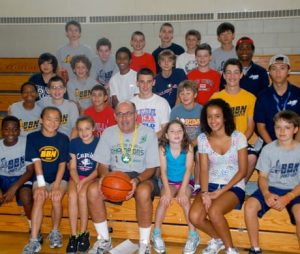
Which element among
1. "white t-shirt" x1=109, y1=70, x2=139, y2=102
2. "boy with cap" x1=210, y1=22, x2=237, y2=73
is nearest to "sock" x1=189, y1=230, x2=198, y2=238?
"white t-shirt" x1=109, y1=70, x2=139, y2=102

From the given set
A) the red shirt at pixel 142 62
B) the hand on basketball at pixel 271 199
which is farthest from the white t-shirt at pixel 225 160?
the red shirt at pixel 142 62

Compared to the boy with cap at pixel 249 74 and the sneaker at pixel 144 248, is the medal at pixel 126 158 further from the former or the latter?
the boy with cap at pixel 249 74

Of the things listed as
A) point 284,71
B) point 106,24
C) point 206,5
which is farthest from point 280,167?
point 106,24

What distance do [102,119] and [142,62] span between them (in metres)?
1.50

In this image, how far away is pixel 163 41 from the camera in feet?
20.8

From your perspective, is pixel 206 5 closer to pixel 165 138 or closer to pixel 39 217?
pixel 165 138

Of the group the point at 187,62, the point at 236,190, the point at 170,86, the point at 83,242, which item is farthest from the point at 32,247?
the point at 187,62

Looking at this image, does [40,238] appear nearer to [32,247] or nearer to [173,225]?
[32,247]

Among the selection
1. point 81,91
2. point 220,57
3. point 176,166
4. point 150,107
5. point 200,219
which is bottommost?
point 200,219

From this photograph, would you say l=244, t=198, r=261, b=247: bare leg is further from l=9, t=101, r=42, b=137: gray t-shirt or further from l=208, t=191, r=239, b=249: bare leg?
l=9, t=101, r=42, b=137: gray t-shirt

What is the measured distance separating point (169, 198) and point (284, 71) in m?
1.58

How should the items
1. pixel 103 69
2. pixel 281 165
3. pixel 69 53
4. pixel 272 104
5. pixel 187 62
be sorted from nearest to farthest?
pixel 281 165 → pixel 272 104 → pixel 187 62 → pixel 103 69 → pixel 69 53

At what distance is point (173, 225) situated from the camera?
14.1ft

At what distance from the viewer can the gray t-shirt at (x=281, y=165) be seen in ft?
12.4
